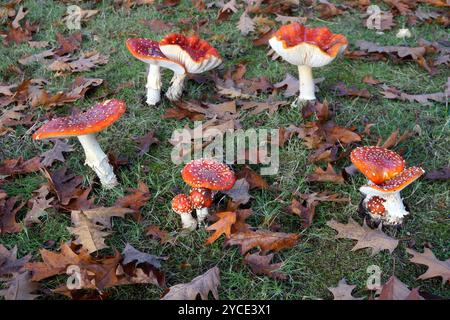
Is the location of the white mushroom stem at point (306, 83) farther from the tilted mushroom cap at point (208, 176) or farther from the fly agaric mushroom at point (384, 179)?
the tilted mushroom cap at point (208, 176)

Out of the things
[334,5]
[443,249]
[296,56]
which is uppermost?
[296,56]

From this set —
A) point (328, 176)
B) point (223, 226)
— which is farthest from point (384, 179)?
point (223, 226)

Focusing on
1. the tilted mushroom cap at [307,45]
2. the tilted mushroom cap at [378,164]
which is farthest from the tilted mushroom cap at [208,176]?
the tilted mushroom cap at [307,45]

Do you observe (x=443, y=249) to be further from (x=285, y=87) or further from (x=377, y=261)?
(x=285, y=87)

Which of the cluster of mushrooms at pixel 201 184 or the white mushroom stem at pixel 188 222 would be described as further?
the white mushroom stem at pixel 188 222

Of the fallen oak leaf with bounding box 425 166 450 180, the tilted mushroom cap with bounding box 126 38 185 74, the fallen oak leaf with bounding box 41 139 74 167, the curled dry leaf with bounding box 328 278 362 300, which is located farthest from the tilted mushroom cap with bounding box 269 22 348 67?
the fallen oak leaf with bounding box 41 139 74 167

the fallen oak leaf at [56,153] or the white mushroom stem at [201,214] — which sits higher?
the fallen oak leaf at [56,153]
